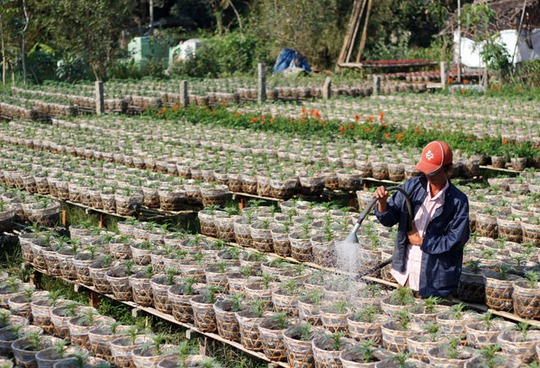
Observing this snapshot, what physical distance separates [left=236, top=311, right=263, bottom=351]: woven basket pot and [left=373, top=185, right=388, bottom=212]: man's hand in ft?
3.83

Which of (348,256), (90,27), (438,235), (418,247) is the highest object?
(90,27)

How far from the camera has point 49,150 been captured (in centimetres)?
1420

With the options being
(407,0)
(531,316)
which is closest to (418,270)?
(531,316)

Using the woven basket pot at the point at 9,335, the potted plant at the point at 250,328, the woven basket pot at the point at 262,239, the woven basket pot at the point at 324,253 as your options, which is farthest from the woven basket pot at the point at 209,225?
the woven basket pot at the point at 9,335

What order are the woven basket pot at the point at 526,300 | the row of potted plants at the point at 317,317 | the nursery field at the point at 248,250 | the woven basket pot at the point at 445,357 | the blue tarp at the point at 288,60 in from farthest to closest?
the blue tarp at the point at 288,60 < the woven basket pot at the point at 526,300 < the nursery field at the point at 248,250 < the row of potted plants at the point at 317,317 < the woven basket pot at the point at 445,357

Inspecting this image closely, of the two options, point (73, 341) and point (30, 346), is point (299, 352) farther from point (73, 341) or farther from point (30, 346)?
point (30, 346)

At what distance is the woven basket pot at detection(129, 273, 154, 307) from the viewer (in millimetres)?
6848

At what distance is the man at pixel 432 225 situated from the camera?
5.79 meters

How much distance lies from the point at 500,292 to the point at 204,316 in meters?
2.30

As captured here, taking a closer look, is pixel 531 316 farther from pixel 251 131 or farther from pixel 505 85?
pixel 505 85

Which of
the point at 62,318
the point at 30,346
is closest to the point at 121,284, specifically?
the point at 62,318

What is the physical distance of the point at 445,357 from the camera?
5215 millimetres

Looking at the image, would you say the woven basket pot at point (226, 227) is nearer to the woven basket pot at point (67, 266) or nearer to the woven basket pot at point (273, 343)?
the woven basket pot at point (67, 266)

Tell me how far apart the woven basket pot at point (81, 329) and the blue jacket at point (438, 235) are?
220 centimetres
